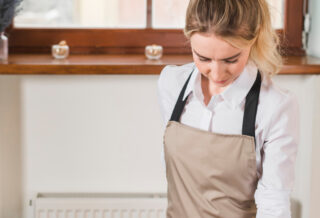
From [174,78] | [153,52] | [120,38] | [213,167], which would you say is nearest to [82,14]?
[120,38]

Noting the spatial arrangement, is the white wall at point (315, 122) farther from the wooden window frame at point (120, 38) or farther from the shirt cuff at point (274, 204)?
the shirt cuff at point (274, 204)

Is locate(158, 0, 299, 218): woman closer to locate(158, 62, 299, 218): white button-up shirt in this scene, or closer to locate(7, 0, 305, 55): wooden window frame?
locate(158, 62, 299, 218): white button-up shirt

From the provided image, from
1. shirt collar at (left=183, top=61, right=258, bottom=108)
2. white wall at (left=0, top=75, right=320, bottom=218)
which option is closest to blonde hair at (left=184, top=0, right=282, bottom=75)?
shirt collar at (left=183, top=61, right=258, bottom=108)

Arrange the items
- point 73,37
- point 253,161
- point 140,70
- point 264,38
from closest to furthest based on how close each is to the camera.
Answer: point 264,38 → point 253,161 → point 140,70 → point 73,37

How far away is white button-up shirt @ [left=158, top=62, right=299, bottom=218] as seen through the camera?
4.17 ft

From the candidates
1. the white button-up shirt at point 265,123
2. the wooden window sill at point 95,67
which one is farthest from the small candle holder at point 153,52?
the white button-up shirt at point 265,123

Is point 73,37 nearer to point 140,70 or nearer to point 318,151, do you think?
point 140,70

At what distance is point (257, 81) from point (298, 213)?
1.02 metres

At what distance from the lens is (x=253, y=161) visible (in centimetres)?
136

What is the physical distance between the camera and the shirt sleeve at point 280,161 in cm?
127

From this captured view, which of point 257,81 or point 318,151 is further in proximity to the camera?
point 318,151

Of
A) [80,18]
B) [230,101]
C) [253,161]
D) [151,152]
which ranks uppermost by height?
[80,18]

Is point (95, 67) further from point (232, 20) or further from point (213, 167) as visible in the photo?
point (232, 20)

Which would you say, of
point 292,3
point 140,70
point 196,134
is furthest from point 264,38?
point 292,3
